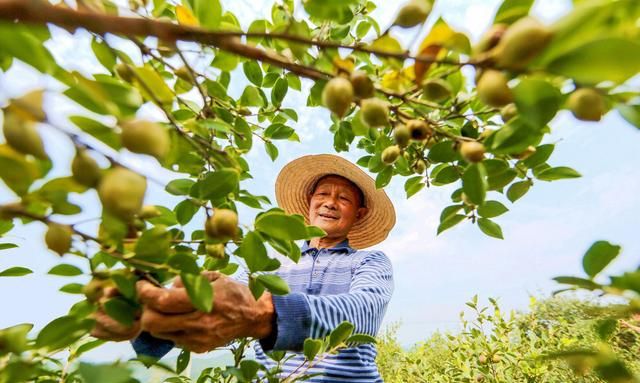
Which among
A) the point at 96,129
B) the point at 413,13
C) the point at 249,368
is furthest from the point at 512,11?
the point at 249,368

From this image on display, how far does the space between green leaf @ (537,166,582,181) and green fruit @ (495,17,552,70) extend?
0.54m

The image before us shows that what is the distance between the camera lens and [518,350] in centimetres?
309

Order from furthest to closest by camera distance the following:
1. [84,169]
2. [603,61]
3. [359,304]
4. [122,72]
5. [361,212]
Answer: [361,212] < [359,304] < [122,72] < [84,169] < [603,61]

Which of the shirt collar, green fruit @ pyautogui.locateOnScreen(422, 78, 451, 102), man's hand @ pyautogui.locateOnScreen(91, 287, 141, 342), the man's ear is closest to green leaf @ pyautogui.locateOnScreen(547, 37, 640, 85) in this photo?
green fruit @ pyautogui.locateOnScreen(422, 78, 451, 102)

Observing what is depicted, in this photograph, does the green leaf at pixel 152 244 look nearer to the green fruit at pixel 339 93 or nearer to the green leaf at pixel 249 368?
the green fruit at pixel 339 93

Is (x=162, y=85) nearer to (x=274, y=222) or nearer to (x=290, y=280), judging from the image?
(x=274, y=222)

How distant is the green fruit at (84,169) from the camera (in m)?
0.45

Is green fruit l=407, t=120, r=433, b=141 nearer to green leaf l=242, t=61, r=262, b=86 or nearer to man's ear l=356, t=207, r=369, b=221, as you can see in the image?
green leaf l=242, t=61, r=262, b=86

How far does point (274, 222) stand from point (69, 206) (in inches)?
11.3

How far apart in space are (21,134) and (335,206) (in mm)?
1836

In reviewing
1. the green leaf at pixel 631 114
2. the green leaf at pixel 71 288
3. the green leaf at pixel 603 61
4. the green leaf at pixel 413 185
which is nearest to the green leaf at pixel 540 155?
the green leaf at pixel 631 114

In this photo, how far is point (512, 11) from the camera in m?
0.50

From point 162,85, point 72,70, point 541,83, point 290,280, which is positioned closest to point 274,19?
point 162,85

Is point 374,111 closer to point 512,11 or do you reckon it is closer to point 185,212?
point 512,11
